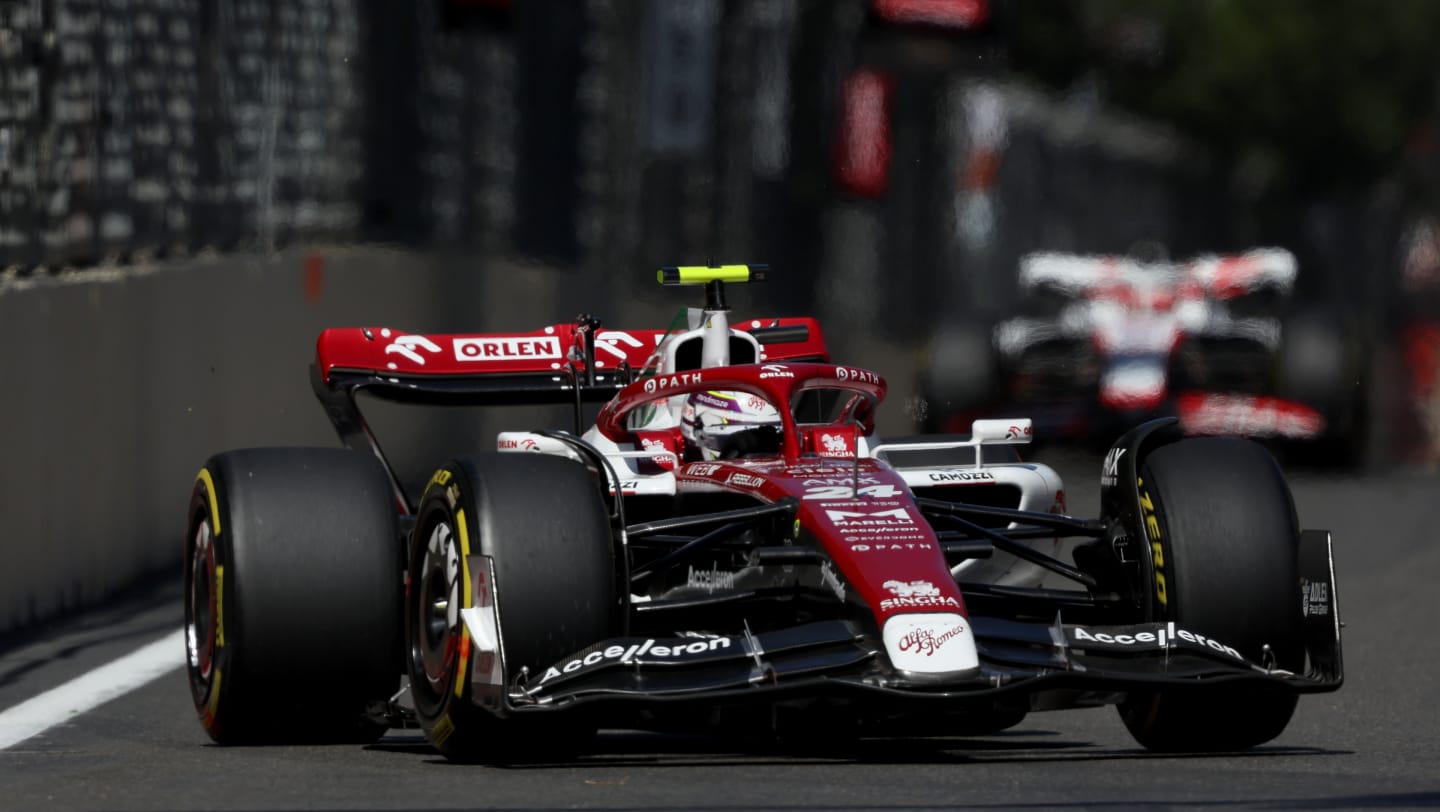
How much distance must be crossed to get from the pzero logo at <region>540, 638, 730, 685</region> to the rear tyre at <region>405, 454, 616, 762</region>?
86 millimetres

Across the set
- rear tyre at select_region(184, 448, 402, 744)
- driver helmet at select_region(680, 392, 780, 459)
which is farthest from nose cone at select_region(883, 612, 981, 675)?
driver helmet at select_region(680, 392, 780, 459)

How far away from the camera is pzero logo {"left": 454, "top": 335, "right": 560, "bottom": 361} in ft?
32.7

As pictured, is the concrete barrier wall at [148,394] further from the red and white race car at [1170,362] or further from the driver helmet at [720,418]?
the red and white race car at [1170,362]

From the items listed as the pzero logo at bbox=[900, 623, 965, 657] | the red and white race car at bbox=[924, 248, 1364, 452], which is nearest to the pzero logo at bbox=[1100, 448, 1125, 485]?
the pzero logo at bbox=[900, 623, 965, 657]

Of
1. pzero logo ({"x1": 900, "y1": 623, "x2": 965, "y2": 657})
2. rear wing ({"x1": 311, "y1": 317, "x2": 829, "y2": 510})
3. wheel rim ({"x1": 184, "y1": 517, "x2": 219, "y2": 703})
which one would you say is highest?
rear wing ({"x1": 311, "y1": 317, "x2": 829, "y2": 510})

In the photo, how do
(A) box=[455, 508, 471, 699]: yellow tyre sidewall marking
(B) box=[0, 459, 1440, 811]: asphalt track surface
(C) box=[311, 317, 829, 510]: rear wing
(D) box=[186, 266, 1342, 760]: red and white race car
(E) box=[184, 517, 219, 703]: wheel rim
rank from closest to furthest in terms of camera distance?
(B) box=[0, 459, 1440, 811]: asphalt track surface
(D) box=[186, 266, 1342, 760]: red and white race car
(A) box=[455, 508, 471, 699]: yellow tyre sidewall marking
(E) box=[184, 517, 219, 703]: wheel rim
(C) box=[311, 317, 829, 510]: rear wing

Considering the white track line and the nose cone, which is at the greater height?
the nose cone

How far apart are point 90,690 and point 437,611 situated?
235cm

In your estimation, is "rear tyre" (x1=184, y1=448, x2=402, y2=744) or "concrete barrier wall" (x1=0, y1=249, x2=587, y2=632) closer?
"rear tyre" (x1=184, y1=448, x2=402, y2=744)

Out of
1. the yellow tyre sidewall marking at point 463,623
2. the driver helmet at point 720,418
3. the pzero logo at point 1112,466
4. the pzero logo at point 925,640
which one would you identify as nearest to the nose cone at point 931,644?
the pzero logo at point 925,640

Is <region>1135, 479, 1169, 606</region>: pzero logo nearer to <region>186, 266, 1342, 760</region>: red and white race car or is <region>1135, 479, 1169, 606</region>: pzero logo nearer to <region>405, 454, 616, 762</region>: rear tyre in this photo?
<region>186, 266, 1342, 760</region>: red and white race car

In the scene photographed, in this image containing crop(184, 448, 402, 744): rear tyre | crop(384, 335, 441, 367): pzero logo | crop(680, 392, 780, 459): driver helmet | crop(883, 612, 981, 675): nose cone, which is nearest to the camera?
crop(883, 612, 981, 675): nose cone

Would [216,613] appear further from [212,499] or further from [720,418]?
[720,418]

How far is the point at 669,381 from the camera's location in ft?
29.0
